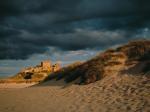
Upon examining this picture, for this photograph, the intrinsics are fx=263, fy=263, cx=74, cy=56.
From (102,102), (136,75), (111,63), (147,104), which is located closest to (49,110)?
(102,102)

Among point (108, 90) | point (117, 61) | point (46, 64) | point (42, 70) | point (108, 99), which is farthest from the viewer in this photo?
point (46, 64)

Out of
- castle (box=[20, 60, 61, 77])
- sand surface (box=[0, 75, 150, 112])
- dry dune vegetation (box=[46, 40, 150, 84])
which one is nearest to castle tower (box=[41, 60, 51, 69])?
castle (box=[20, 60, 61, 77])

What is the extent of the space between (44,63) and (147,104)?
80.4 meters

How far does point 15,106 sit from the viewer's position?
590 inches

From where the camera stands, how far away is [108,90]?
1577 centimetres

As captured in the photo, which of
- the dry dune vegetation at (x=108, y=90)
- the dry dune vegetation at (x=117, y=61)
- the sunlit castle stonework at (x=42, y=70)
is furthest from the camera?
the sunlit castle stonework at (x=42, y=70)

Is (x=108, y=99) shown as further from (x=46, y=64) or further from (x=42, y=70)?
(x=46, y=64)

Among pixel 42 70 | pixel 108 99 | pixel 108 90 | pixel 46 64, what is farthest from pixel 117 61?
pixel 46 64

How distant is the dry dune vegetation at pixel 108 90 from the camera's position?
40.9 feet

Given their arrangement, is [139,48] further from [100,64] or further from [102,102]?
[102,102]

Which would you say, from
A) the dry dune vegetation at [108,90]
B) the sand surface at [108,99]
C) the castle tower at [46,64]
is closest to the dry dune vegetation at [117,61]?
the dry dune vegetation at [108,90]

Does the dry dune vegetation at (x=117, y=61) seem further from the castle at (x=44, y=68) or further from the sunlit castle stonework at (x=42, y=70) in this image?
the castle at (x=44, y=68)

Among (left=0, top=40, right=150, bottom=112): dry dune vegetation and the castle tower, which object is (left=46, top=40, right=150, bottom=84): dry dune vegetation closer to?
(left=0, top=40, right=150, bottom=112): dry dune vegetation

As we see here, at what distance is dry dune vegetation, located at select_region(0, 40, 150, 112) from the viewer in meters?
12.5
